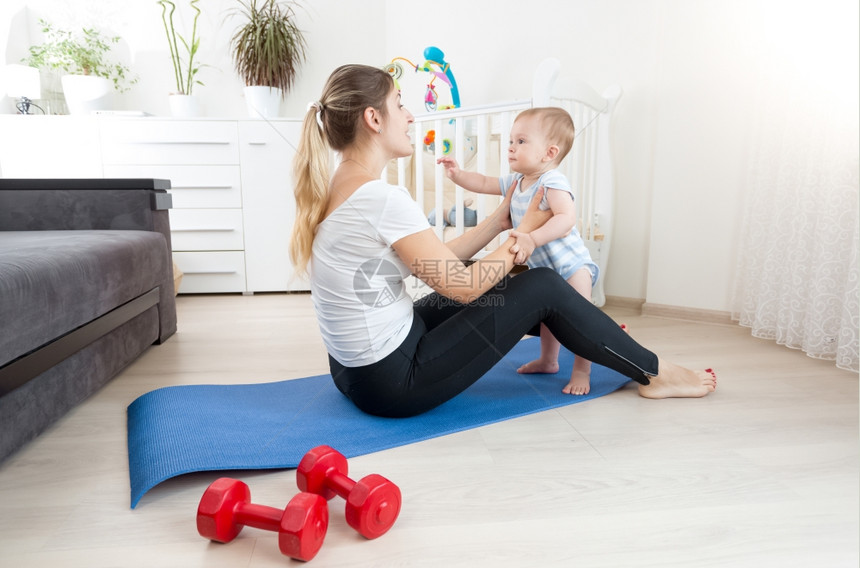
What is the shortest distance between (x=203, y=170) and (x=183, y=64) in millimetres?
779

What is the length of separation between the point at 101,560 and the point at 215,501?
18 centimetres

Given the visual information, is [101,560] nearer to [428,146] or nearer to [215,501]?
[215,501]

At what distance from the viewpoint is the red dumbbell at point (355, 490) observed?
34.2 inches

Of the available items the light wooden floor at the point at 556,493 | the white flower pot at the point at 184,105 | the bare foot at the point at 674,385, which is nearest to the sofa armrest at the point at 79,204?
the light wooden floor at the point at 556,493

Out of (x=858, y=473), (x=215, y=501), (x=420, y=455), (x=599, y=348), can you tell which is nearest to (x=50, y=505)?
(x=215, y=501)

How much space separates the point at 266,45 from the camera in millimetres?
3104

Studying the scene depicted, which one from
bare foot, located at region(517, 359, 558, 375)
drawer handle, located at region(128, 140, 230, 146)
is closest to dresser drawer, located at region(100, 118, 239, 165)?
drawer handle, located at region(128, 140, 230, 146)

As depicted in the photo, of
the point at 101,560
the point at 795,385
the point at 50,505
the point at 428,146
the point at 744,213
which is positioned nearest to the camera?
the point at 101,560

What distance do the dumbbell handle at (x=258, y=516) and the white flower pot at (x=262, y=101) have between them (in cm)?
259

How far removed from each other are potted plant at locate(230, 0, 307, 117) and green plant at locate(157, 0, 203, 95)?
218 mm

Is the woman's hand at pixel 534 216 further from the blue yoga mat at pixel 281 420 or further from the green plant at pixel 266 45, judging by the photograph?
the green plant at pixel 266 45

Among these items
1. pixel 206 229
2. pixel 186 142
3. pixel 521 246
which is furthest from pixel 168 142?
pixel 521 246

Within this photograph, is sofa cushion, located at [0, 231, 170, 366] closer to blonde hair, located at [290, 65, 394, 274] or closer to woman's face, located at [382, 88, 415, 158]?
blonde hair, located at [290, 65, 394, 274]

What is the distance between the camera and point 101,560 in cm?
85
